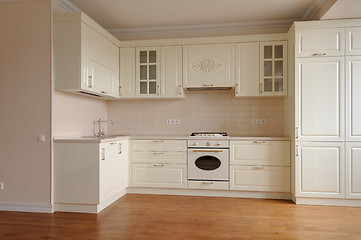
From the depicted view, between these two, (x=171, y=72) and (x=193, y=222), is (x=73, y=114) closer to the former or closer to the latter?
(x=171, y=72)

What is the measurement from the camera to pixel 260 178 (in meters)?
3.90

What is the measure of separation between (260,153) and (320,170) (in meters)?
0.75

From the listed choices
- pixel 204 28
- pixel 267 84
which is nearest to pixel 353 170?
pixel 267 84

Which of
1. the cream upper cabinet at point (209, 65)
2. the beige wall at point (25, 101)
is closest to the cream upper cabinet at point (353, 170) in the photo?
the cream upper cabinet at point (209, 65)

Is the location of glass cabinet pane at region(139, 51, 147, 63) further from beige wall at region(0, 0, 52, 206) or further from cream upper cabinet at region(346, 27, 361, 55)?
cream upper cabinet at region(346, 27, 361, 55)

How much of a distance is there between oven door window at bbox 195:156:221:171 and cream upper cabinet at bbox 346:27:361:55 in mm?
2144

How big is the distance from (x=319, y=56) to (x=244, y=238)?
240 cm

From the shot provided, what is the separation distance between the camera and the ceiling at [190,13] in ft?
12.2

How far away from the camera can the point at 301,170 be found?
362cm

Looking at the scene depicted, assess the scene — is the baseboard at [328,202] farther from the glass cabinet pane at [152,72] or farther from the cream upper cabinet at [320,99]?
the glass cabinet pane at [152,72]

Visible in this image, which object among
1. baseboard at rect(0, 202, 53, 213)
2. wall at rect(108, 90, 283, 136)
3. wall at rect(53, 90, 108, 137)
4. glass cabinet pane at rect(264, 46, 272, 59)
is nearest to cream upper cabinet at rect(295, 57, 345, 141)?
glass cabinet pane at rect(264, 46, 272, 59)

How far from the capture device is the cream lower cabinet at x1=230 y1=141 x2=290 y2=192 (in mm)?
3852

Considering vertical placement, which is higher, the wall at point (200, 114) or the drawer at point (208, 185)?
the wall at point (200, 114)

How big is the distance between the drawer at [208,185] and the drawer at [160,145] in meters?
0.49
